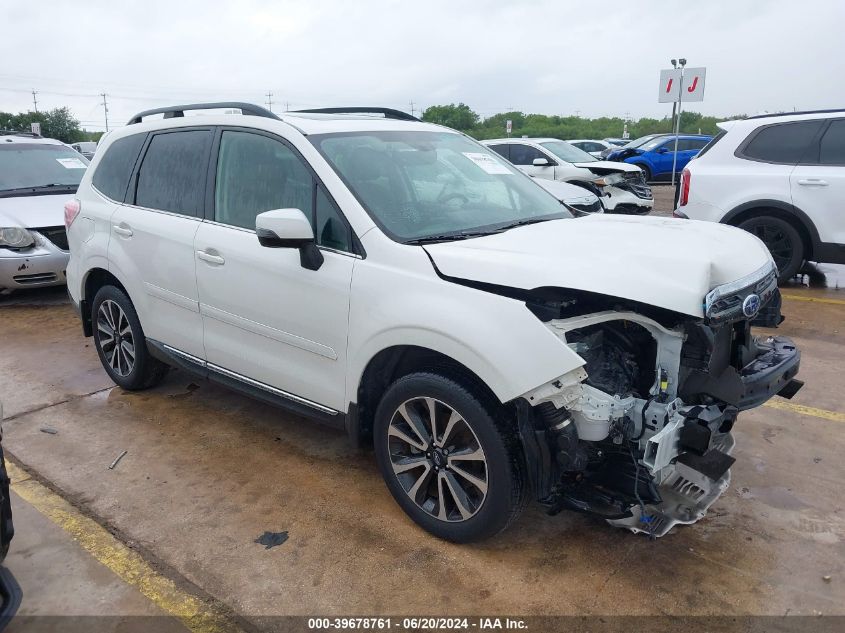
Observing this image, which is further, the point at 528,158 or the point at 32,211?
the point at 528,158

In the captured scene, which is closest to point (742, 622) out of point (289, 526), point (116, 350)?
point (289, 526)

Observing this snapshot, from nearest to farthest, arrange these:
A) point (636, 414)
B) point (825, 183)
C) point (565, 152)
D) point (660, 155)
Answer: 1. point (636, 414)
2. point (825, 183)
3. point (565, 152)
4. point (660, 155)

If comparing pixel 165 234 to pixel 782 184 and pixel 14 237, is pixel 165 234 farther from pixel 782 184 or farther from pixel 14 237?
pixel 782 184

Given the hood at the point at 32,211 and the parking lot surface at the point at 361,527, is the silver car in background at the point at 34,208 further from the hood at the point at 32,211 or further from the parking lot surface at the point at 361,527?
the parking lot surface at the point at 361,527

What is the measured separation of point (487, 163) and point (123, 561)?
2792mm

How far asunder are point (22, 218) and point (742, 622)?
761 centimetres

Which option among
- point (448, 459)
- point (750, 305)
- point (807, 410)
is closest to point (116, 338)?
point (448, 459)

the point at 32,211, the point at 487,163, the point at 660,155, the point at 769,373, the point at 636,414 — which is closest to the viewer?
the point at 636,414

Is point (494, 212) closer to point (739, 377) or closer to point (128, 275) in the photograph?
point (739, 377)

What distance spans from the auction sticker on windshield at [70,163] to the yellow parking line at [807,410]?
27.1 ft

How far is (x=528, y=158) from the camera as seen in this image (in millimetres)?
12648

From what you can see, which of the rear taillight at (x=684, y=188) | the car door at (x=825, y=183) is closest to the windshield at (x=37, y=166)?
the rear taillight at (x=684, y=188)

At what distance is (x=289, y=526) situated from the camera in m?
3.30

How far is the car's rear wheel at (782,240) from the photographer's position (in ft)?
23.9
